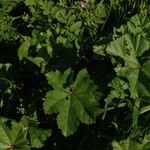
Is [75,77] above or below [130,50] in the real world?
below

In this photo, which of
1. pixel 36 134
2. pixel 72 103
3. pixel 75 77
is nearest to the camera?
pixel 72 103

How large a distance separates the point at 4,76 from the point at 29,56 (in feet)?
0.88

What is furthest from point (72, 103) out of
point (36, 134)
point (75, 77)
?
point (75, 77)

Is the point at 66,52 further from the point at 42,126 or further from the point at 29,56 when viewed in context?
the point at 42,126

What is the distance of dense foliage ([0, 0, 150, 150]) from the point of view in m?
2.62

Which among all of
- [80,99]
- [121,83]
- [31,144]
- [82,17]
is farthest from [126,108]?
[82,17]

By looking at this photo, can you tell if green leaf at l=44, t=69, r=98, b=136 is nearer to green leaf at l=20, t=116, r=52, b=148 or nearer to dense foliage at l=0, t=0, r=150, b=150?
dense foliage at l=0, t=0, r=150, b=150

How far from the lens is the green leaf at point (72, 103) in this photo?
2613 millimetres

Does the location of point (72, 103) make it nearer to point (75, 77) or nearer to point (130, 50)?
point (130, 50)

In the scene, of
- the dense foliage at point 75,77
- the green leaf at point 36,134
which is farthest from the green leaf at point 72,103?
the green leaf at point 36,134

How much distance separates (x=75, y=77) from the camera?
11.2 feet

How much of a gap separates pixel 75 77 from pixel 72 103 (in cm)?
78

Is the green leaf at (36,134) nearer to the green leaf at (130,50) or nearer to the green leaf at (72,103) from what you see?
the green leaf at (72,103)

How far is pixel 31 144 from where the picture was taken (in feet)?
8.95
